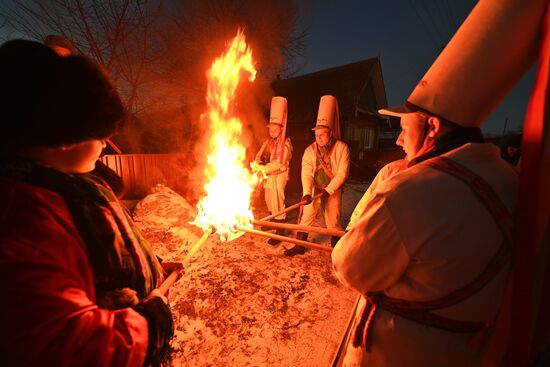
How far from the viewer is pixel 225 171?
5.88 metres

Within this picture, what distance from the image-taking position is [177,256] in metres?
5.36

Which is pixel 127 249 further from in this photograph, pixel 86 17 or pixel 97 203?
pixel 86 17

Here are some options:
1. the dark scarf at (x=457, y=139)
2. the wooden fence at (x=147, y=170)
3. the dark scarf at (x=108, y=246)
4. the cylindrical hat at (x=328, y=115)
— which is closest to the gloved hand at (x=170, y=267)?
the dark scarf at (x=108, y=246)

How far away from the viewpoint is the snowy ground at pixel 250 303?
3.10 m

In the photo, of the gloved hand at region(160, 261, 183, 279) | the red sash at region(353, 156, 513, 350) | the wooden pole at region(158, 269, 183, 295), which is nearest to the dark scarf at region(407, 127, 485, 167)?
the red sash at region(353, 156, 513, 350)

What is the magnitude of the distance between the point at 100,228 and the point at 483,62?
2.43 m

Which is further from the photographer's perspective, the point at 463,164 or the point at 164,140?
the point at 164,140

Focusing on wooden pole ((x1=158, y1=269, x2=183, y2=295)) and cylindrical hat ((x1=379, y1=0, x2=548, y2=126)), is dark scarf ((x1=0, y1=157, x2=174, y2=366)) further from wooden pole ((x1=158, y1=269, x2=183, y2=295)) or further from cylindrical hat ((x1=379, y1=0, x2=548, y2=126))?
cylindrical hat ((x1=379, y1=0, x2=548, y2=126))

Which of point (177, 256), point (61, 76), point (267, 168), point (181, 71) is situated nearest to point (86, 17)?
point (181, 71)

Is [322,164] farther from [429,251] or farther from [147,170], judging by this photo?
[147,170]

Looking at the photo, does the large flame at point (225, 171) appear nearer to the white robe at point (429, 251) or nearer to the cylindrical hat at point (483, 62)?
the white robe at point (429, 251)

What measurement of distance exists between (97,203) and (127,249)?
0.30 metres

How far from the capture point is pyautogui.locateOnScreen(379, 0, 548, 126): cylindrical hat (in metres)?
1.47

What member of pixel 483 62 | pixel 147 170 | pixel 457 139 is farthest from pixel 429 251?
pixel 147 170
